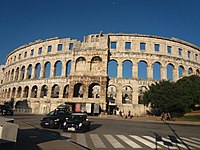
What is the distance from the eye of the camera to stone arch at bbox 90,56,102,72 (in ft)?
137

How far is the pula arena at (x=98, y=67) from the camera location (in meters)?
39.6

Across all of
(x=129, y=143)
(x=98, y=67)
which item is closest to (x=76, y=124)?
(x=129, y=143)

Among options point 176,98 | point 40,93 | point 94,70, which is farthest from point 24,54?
point 176,98

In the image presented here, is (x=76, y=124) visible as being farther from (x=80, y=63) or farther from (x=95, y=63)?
(x=80, y=63)

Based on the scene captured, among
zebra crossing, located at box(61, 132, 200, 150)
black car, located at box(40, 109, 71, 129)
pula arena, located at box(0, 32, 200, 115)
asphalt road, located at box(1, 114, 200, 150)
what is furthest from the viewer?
pula arena, located at box(0, 32, 200, 115)

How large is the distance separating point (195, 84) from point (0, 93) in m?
55.8

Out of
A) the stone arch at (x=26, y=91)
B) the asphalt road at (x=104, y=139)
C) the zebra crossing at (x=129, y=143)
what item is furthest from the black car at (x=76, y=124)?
the stone arch at (x=26, y=91)

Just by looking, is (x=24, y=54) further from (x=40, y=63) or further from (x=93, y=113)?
(x=93, y=113)

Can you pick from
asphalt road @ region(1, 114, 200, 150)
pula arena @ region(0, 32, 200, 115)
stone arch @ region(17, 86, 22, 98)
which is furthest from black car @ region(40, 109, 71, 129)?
stone arch @ region(17, 86, 22, 98)

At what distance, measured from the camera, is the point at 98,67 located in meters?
41.6

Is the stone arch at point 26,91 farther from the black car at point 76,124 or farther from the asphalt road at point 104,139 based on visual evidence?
the black car at point 76,124

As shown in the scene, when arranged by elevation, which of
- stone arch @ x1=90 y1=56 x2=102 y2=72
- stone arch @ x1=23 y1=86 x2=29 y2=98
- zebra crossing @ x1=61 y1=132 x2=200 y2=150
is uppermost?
stone arch @ x1=90 y1=56 x2=102 y2=72

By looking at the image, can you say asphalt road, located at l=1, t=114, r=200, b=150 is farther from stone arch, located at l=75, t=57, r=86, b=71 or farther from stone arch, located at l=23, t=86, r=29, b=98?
stone arch, located at l=23, t=86, r=29, b=98

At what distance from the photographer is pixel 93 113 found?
34906 millimetres
